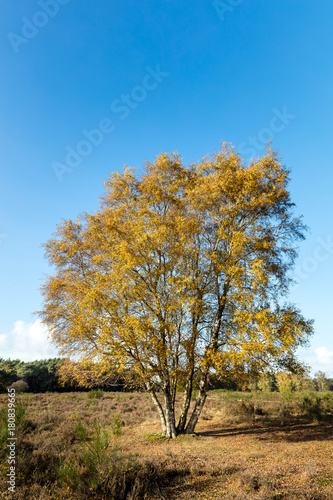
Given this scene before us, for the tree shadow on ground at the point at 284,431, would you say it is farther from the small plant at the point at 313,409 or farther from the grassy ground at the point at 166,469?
the grassy ground at the point at 166,469

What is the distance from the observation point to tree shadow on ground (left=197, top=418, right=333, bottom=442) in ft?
34.2

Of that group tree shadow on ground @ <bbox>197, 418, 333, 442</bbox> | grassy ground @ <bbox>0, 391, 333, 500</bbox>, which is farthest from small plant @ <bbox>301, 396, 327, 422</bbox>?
grassy ground @ <bbox>0, 391, 333, 500</bbox>

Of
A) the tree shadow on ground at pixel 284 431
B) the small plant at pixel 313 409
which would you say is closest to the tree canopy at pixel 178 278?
the tree shadow on ground at pixel 284 431

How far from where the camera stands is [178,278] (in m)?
9.99

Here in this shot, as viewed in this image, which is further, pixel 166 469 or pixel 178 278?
pixel 178 278

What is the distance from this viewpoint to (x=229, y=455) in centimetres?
741

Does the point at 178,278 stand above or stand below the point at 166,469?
above

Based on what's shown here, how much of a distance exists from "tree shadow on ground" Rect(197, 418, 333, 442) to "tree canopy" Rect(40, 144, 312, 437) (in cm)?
224

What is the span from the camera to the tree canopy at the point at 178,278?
9.30 metres

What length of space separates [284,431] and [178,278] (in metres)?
8.21

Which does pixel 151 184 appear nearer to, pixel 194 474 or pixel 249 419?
pixel 194 474

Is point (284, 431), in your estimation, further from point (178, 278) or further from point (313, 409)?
point (178, 278)

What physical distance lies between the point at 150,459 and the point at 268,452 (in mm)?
3792

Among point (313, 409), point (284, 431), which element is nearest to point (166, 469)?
point (284, 431)
